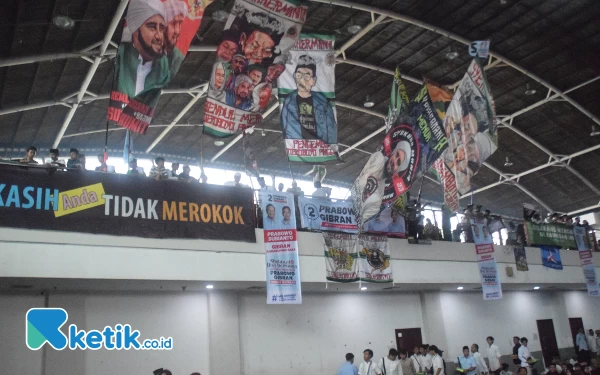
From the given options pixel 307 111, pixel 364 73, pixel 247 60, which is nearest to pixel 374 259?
pixel 307 111

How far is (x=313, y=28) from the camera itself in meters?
18.4

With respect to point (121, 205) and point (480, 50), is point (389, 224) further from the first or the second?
point (121, 205)

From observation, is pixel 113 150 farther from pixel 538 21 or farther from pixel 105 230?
pixel 538 21

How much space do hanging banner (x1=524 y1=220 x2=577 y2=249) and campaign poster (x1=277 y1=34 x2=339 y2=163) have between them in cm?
1037

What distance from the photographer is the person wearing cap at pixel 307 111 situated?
12500mm

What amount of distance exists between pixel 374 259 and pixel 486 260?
4.39 meters

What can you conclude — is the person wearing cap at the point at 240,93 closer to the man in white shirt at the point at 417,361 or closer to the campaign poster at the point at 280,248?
the campaign poster at the point at 280,248

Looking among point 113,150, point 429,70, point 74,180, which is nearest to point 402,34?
point 429,70

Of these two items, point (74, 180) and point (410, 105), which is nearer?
point (74, 180)

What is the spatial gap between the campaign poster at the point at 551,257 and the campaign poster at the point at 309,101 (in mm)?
11611

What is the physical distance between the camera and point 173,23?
924cm

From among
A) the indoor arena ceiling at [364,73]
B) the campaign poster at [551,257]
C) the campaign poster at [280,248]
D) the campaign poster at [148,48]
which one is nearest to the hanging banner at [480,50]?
the indoor arena ceiling at [364,73]

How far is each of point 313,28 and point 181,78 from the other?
217 inches

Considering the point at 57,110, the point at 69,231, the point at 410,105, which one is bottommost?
the point at 69,231
